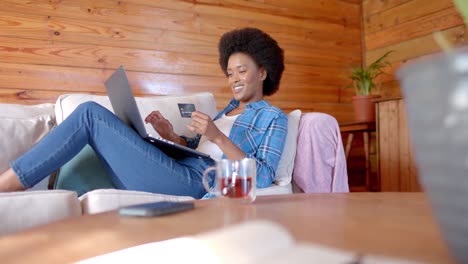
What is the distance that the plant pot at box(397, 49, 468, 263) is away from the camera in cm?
26

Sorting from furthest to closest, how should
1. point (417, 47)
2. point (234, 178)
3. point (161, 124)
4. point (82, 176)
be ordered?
point (417, 47), point (161, 124), point (82, 176), point (234, 178)

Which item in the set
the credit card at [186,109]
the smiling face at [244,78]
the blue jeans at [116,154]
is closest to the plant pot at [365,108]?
the smiling face at [244,78]

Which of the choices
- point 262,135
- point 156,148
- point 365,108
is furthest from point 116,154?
point 365,108

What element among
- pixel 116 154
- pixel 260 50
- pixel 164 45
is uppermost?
pixel 164 45

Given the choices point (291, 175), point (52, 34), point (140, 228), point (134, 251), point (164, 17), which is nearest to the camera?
point (134, 251)

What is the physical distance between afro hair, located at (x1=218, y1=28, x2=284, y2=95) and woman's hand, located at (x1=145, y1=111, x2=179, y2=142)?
504 mm

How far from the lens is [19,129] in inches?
64.3

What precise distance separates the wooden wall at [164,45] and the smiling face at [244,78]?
0.79 meters

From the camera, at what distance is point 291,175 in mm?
1655

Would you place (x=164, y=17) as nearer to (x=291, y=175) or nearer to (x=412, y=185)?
(x=291, y=175)

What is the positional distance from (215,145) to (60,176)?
0.59m

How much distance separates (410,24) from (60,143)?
2.61 metres

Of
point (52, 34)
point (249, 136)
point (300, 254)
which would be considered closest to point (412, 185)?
point (249, 136)

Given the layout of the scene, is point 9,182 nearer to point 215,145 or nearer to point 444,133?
point 215,145
